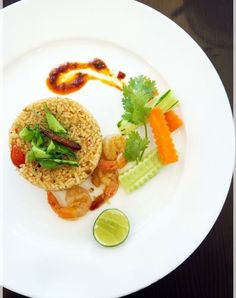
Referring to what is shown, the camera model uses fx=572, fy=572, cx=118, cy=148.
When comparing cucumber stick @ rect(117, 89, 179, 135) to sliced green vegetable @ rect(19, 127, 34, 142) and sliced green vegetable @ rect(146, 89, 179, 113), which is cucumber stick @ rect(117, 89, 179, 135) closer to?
sliced green vegetable @ rect(146, 89, 179, 113)

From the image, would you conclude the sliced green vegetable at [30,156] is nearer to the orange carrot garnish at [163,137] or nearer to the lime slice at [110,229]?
the lime slice at [110,229]

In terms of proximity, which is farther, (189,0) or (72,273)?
(189,0)

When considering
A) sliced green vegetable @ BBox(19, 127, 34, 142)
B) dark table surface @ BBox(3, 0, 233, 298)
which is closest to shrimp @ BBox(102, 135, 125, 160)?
sliced green vegetable @ BBox(19, 127, 34, 142)

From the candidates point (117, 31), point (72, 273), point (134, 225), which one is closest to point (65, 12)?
point (117, 31)

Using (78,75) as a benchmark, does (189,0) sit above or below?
above

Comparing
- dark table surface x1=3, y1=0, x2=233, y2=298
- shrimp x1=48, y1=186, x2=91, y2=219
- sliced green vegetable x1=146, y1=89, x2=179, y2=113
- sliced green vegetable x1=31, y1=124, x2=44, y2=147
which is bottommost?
dark table surface x1=3, y1=0, x2=233, y2=298

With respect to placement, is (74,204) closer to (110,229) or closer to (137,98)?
(110,229)

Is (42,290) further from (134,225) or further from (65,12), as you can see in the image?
(65,12)
